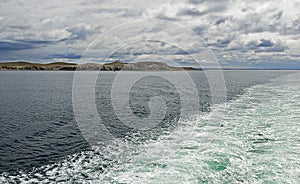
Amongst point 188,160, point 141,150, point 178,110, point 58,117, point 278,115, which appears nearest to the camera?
point 188,160

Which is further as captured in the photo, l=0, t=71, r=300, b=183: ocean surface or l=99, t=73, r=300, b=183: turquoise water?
l=0, t=71, r=300, b=183: ocean surface

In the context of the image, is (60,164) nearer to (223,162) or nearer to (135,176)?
(135,176)

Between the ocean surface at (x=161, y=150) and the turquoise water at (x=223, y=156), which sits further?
the ocean surface at (x=161, y=150)

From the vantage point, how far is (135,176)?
12.0 meters

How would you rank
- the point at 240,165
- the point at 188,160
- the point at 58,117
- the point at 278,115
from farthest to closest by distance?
the point at 58,117 < the point at 278,115 < the point at 188,160 < the point at 240,165

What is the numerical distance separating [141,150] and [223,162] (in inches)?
185

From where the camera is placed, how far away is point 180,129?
68.9 ft

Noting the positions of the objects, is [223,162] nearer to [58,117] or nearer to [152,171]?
[152,171]

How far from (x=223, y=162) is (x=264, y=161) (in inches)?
72.6

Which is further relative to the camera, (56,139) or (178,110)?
(178,110)

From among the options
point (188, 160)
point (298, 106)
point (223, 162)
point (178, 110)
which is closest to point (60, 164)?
point (188, 160)

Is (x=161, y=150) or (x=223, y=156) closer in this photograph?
(x=223, y=156)

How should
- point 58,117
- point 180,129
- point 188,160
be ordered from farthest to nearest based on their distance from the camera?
point 58,117 → point 180,129 → point 188,160

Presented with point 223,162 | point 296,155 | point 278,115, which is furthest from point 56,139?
point 278,115
